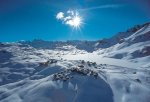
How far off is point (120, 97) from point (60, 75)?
193 inches

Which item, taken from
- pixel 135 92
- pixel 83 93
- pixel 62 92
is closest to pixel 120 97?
pixel 135 92

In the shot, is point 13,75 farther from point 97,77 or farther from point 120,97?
point 120,97

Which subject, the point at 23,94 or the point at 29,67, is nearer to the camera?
Answer: the point at 23,94

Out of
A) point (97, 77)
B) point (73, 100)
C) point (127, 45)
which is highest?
point (127, 45)

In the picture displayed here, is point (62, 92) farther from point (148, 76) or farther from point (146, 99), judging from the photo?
point (148, 76)

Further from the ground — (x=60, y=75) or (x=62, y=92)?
(x=60, y=75)

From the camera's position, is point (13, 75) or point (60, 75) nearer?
point (60, 75)

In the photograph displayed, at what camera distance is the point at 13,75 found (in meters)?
22.0

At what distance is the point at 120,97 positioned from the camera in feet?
45.5

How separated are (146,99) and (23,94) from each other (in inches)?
304

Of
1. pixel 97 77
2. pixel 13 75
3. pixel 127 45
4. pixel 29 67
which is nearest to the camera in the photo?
pixel 97 77

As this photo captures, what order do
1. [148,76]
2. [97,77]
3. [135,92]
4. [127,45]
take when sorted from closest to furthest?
[135,92] < [97,77] < [148,76] < [127,45]

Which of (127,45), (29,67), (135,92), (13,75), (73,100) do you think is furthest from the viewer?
(127,45)

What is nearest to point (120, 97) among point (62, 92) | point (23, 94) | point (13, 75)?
point (62, 92)
